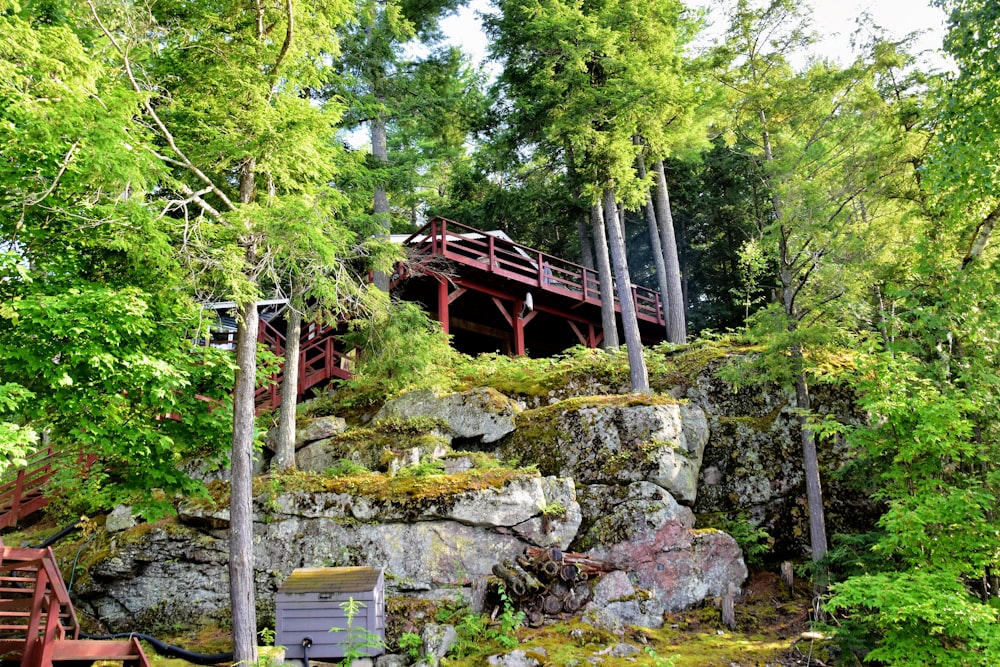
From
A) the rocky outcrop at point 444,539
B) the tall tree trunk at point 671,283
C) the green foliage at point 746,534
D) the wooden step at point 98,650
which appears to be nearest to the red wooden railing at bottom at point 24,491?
the rocky outcrop at point 444,539

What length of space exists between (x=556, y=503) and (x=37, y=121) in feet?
27.2

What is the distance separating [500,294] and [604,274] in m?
3.58

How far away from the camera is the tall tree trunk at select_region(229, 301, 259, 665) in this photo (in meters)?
8.09

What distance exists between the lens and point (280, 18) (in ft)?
31.6

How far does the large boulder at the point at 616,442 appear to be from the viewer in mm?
10969

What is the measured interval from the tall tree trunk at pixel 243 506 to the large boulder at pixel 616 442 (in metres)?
4.92

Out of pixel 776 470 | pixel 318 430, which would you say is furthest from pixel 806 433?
pixel 318 430

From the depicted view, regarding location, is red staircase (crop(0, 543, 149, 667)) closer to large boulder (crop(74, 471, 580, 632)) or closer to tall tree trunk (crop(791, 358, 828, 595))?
large boulder (crop(74, 471, 580, 632))

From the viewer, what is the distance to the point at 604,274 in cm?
1670

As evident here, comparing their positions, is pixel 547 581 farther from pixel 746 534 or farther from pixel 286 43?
pixel 286 43

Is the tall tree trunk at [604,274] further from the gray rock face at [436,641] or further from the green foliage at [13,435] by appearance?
the green foliage at [13,435]

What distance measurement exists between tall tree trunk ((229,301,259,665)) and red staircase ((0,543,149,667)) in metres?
1.20

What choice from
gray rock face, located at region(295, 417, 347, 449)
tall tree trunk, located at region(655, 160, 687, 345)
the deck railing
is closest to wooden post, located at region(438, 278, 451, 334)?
the deck railing

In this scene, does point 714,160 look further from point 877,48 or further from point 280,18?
point 280,18
